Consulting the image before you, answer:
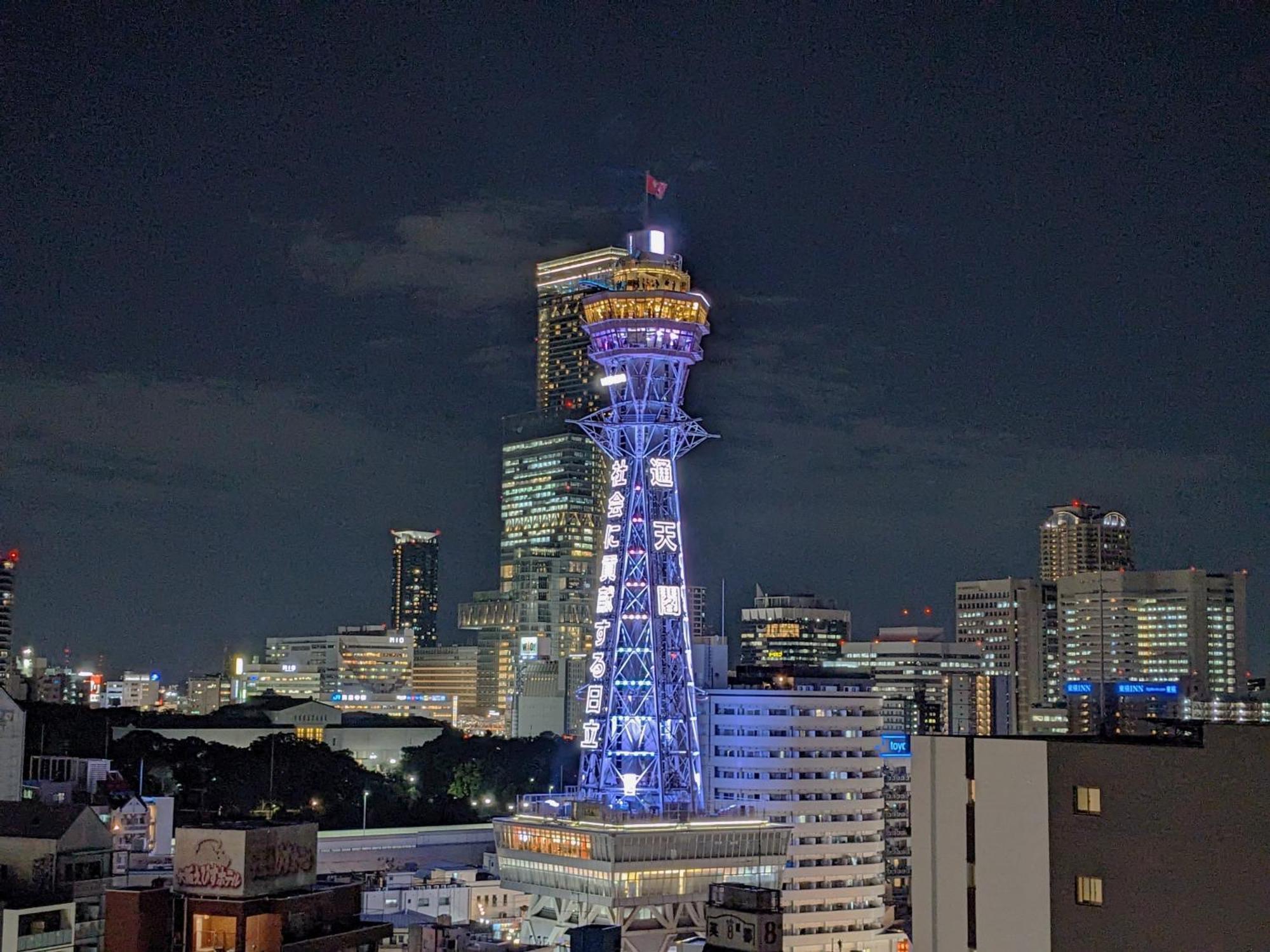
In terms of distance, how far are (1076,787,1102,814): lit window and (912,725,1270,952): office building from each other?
2 cm

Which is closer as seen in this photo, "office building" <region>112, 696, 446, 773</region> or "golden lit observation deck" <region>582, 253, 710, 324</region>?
"golden lit observation deck" <region>582, 253, 710, 324</region>

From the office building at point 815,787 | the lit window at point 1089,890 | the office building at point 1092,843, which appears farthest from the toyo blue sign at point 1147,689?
the lit window at point 1089,890

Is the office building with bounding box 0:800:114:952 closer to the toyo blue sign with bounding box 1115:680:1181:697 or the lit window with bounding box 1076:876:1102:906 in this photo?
the lit window with bounding box 1076:876:1102:906

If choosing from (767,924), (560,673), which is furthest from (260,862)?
(560,673)

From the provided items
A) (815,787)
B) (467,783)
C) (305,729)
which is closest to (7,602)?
(305,729)

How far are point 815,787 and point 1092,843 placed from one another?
237 feet

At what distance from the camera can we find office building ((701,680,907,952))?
90125 millimetres

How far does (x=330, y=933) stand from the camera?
34.6 metres

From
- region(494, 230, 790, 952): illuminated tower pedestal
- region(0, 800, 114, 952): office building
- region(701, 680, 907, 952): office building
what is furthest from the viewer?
region(701, 680, 907, 952): office building

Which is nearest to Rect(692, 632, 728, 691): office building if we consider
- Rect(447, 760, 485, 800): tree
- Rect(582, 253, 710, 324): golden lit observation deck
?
Rect(447, 760, 485, 800): tree

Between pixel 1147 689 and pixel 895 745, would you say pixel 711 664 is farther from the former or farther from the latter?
pixel 1147 689

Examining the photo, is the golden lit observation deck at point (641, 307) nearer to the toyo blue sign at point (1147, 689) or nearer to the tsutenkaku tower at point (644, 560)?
the tsutenkaku tower at point (644, 560)

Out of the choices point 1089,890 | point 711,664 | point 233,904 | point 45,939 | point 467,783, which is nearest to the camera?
point 1089,890

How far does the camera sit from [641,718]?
73938 millimetres
